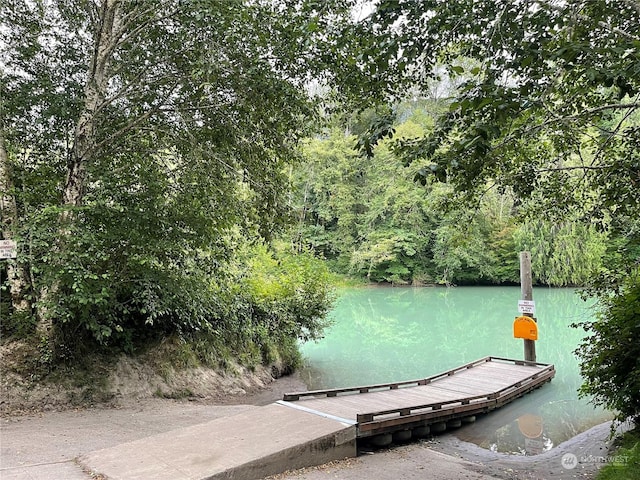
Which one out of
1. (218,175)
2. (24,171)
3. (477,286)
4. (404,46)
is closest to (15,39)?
(24,171)

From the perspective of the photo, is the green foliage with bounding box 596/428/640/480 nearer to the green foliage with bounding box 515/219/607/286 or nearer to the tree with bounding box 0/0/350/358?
the tree with bounding box 0/0/350/358

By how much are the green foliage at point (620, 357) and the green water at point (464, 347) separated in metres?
1.06

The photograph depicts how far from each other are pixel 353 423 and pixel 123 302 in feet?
12.0

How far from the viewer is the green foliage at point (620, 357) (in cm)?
446

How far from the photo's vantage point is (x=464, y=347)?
13.6m

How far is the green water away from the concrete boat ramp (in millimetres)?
607

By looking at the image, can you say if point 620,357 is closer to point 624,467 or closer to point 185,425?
point 624,467

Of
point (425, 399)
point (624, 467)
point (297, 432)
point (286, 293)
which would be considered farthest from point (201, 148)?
point (624, 467)

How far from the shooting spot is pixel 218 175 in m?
6.25

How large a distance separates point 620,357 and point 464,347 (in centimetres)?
931

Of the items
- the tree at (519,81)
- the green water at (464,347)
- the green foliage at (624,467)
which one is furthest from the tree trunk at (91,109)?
the green foliage at (624,467)

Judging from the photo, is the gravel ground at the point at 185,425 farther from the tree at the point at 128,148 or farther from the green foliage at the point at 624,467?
the tree at the point at 128,148

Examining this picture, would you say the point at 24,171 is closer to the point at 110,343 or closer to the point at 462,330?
the point at 110,343

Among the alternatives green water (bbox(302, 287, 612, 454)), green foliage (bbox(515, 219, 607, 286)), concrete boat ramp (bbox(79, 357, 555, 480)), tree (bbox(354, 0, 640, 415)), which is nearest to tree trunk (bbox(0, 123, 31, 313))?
concrete boat ramp (bbox(79, 357, 555, 480))
